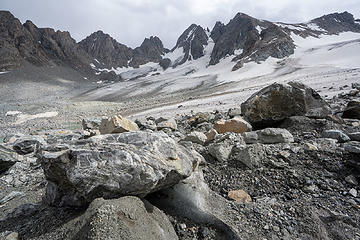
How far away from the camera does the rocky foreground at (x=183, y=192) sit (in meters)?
1.78

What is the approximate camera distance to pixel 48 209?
2150mm

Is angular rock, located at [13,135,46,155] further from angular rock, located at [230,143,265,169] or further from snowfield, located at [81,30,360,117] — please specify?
snowfield, located at [81,30,360,117]

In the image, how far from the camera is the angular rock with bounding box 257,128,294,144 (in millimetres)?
3617

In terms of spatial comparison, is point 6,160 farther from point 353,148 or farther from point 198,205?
point 353,148

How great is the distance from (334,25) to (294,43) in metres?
60.1

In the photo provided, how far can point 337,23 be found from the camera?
101 meters

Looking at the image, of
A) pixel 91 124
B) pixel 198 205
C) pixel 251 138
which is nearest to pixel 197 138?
pixel 251 138

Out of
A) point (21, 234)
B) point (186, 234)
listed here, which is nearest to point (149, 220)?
point (186, 234)

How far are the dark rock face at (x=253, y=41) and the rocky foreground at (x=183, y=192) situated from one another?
60.1 m

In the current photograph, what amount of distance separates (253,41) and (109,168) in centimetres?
8515

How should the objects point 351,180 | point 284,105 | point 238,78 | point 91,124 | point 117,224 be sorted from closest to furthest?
1. point 117,224
2. point 351,180
3. point 284,105
4. point 91,124
5. point 238,78

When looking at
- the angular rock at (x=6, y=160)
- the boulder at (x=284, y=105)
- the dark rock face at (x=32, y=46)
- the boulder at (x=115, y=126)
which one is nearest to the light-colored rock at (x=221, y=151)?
the boulder at (x=284, y=105)

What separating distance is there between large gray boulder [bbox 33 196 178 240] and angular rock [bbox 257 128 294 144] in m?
2.73

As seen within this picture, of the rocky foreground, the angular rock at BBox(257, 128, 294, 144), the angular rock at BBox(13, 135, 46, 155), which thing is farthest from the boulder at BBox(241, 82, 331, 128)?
the angular rock at BBox(13, 135, 46, 155)
